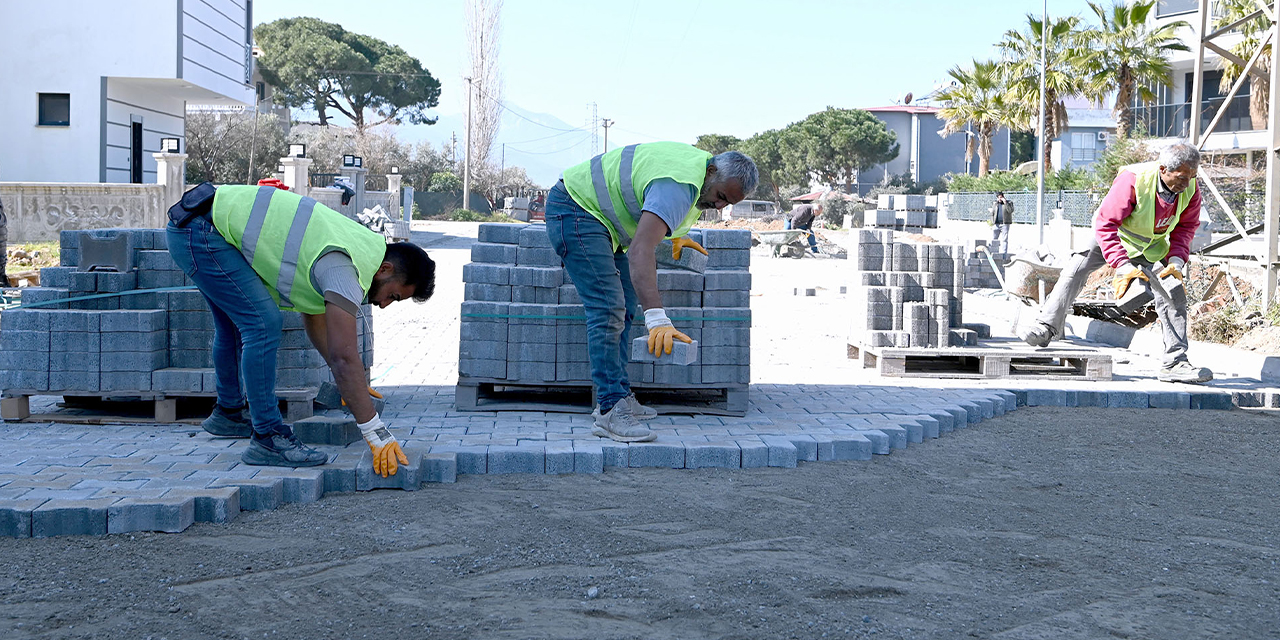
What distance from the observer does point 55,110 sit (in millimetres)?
25016

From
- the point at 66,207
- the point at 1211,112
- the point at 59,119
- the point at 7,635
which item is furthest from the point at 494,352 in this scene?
the point at 1211,112

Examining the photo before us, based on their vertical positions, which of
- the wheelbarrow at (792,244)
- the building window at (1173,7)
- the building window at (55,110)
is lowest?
the wheelbarrow at (792,244)

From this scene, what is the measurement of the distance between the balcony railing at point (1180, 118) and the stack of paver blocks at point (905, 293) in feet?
72.4

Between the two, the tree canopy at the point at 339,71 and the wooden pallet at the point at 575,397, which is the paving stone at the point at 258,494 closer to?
the wooden pallet at the point at 575,397

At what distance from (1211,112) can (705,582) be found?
3019 cm

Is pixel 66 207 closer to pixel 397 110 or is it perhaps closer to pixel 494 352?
pixel 494 352

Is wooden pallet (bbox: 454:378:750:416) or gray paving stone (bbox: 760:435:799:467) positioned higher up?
wooden pallet (bbox: 454:378:750:416)

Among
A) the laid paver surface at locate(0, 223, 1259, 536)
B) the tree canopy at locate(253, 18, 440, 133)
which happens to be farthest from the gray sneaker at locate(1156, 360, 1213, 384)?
the tree canopy at locate(253, 18, 440, 133)

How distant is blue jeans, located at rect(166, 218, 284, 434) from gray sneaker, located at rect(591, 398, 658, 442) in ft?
5.17

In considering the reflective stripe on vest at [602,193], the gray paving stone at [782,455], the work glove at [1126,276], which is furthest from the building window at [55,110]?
the gray paving stone at [782,455]

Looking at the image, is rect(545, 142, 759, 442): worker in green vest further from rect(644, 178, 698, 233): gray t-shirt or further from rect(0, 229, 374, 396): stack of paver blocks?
rect(0, 229, 374, 396): stack of paver blocks

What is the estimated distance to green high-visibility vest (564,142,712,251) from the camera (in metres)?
5.12

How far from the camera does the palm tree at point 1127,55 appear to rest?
29625 millimetres

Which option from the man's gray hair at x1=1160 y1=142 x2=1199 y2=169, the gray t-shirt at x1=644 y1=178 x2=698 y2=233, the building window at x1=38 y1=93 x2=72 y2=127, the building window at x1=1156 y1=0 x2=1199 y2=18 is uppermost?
the building window at x1=1156 y1=0 x2=1199 y2=18
